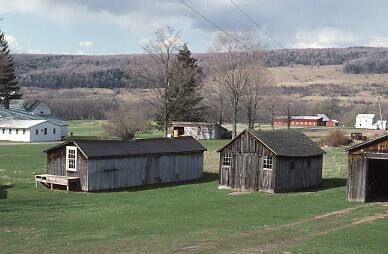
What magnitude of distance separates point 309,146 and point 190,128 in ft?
142

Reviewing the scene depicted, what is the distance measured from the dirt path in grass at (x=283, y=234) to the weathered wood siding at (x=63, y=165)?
62.2 feet

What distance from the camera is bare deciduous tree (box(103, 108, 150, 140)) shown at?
77562 mm

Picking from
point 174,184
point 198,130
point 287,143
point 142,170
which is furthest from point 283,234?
point 198,130

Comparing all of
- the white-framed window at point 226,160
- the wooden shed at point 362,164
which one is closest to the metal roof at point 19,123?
the white-framed window at point 226,160

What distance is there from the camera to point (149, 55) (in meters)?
79.2

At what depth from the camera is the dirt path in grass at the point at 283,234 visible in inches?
776

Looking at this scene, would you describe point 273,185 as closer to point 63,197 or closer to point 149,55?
point 63,197

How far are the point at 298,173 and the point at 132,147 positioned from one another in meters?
13.0

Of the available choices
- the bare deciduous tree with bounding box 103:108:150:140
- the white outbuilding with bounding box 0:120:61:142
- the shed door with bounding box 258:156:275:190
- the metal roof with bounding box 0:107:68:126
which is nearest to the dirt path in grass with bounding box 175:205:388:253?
the shed door with bounding box 258:156:275:190

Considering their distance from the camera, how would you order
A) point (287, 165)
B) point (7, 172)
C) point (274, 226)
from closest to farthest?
point (274, 226)
point (287, 165)
point (7, 172)

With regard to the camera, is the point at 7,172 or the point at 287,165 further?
the point at 7,172

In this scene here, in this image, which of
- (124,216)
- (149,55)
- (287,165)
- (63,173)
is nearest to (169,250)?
(124,216)

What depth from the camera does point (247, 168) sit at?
133 ft

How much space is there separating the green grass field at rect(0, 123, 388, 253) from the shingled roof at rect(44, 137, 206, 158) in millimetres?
3068
